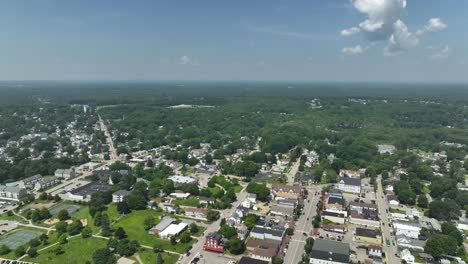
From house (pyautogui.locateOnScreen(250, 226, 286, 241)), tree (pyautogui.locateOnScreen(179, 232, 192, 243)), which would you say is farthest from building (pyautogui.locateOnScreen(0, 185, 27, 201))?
house (pyautogui.locateOnScreen(250, 226, 286, 241))

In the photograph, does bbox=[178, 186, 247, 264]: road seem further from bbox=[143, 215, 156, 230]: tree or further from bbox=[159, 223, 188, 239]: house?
bbox=[143, 215, 156, 230]: tree

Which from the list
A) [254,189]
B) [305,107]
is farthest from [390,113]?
[254,189]

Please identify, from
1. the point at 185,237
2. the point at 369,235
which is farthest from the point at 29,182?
the point at 369,235

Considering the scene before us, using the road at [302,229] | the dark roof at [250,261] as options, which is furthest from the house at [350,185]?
the dark roof at [250,261]

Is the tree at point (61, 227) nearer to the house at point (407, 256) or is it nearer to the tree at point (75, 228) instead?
the tree at point (75, 228)

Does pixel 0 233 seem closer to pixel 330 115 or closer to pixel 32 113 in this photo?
pixel 32 113

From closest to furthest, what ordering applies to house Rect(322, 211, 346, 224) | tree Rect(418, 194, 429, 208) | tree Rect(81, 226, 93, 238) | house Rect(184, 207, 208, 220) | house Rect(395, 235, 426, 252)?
1. house Rect(395, 235, 426, 252)
2. tree Rect(81, 226, 93, 238)
3. house Rect(322, 211, 346, 224)
4. house Rect(184, 207, 208, 220)
5. tree Rect(418, 194, 429, 208)
